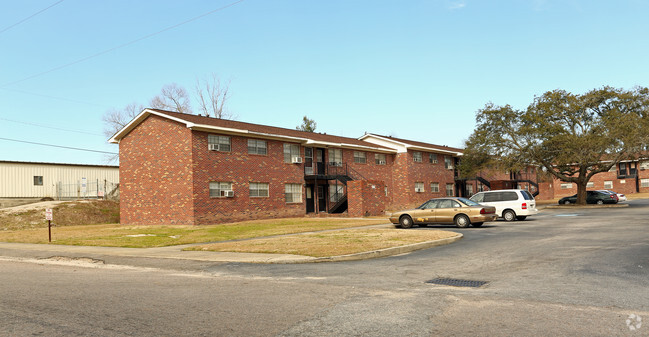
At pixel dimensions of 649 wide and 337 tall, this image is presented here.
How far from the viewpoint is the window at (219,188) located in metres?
28.0

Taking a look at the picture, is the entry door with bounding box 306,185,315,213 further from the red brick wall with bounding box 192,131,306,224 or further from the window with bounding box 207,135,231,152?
the window with bounding box 207,135,231,152

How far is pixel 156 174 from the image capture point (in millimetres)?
29125

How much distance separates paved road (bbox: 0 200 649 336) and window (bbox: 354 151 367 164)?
27.4 m

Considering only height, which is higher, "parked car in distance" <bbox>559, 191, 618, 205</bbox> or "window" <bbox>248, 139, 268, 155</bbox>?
"window" <bbox>248, 139, 268, 155</bbox>

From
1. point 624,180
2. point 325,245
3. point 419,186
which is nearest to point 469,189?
point 419,186

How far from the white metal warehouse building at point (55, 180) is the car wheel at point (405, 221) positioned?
31103mm

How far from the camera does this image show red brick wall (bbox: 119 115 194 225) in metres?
27.4

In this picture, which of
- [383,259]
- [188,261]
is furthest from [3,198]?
[383,259]

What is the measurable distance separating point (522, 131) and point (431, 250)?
31.6 m

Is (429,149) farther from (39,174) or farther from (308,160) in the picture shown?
(39,174)

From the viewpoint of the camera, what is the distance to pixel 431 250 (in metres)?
13.5

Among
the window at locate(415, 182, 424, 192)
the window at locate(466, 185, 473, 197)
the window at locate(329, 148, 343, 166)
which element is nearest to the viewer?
the window at locate(329, 148, 343, 166)

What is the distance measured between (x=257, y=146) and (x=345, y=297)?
24589 millimetres

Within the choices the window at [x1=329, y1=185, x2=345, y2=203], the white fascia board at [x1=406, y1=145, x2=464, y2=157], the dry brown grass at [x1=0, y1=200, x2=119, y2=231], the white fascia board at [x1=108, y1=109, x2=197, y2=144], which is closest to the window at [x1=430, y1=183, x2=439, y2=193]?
the white fascia board at [x1=406, y1=145, x2=464, y2=157]
